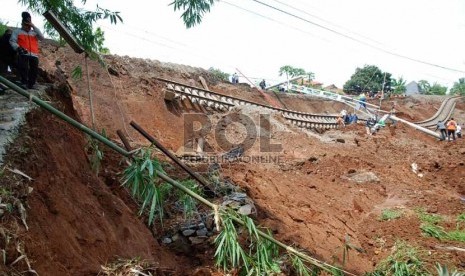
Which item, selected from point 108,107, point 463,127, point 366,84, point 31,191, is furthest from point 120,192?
point 366,84

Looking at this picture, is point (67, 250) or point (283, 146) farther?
point (283, 146)

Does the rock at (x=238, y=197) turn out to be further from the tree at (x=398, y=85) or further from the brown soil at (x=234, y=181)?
the tree at (x=398, y=85)

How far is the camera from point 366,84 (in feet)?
136

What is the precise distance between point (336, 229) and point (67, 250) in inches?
197

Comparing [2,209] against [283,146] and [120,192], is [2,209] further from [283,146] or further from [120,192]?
[283,146]

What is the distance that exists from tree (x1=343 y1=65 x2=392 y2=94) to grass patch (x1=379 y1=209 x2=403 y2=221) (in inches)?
1344

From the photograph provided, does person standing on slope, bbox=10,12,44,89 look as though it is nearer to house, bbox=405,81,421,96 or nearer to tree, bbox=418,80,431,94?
tree, bbox=418,80,431,94

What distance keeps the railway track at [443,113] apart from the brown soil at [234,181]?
7.21 metres

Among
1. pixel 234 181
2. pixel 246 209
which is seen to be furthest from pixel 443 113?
pixel 246 209

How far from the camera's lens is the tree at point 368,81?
134ft

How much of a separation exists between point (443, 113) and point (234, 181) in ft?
91.5

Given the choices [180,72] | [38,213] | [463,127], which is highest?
[180,72]

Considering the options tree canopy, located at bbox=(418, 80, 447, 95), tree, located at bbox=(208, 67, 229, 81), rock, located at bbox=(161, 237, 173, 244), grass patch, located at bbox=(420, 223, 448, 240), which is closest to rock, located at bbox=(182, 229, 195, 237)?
rock, located at bbox=(161, 237, 173, 244)

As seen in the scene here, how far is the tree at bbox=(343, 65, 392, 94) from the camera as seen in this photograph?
40719 millimetres
